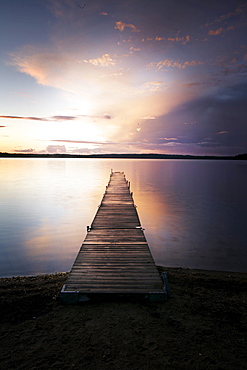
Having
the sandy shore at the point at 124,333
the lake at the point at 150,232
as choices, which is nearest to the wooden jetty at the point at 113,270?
the sandy shore at the point at 124,333

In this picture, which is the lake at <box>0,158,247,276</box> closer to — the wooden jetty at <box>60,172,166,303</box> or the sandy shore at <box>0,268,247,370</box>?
the wooden jetty at <box>60,172,166,303</box>

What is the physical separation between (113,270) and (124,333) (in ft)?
6.97

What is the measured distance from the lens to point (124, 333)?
195 inches

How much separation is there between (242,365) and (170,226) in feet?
48.3

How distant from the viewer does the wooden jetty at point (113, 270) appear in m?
5.90

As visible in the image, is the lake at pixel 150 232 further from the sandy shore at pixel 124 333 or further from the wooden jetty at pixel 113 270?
the sandy shore at pixel 124 333

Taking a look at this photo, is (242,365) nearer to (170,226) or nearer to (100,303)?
(100,303)

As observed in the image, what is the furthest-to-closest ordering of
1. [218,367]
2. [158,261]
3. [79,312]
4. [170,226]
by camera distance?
1. [170,226]
2. [158,261]
3. [79,312]
4. [218,367]

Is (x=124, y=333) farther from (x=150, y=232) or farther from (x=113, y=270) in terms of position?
(x=150, y=232)

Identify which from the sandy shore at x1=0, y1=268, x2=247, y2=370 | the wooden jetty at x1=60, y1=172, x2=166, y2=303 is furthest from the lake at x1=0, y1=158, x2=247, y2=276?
the sandy shore at x1=0, y1=268, x2=247, y2=370

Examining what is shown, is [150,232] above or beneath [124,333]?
beneath

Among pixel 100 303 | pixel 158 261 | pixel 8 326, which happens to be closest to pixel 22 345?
pixel 8 326

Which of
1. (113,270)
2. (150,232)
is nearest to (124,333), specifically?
(113,270)

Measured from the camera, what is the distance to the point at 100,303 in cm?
596
